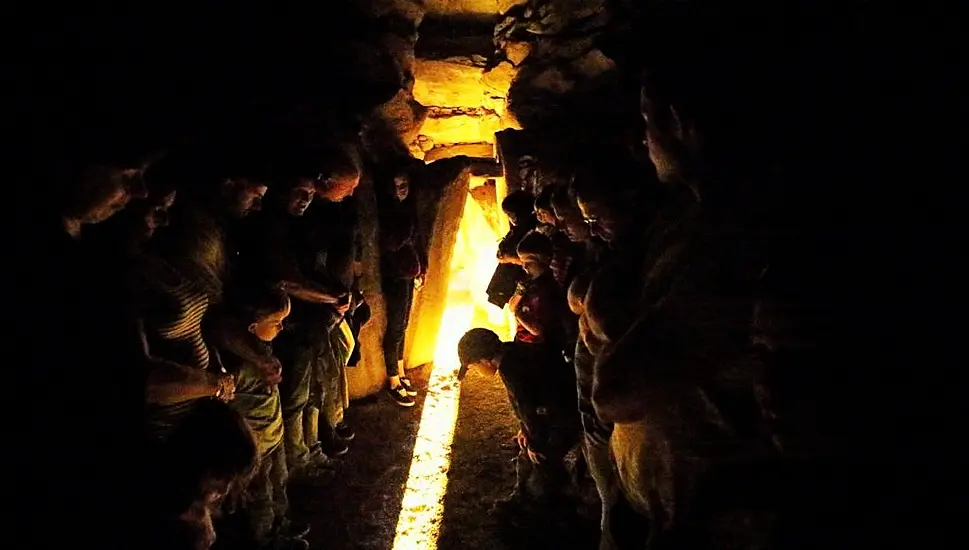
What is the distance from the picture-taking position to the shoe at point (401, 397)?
7.02m

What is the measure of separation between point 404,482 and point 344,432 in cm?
108

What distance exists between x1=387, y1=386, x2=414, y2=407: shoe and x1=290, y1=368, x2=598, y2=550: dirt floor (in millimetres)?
99

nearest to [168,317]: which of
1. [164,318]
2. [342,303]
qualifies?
[164,318]

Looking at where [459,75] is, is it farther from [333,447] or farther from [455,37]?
[333,447]

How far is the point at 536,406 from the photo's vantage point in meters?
4.83

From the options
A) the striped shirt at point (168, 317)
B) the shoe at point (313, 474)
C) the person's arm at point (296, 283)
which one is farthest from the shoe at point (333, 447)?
the striped shirt at point (168, 317)

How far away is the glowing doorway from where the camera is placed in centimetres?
494

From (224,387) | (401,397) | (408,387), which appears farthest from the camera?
(408,387)

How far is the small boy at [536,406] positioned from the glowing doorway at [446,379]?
2.84ft

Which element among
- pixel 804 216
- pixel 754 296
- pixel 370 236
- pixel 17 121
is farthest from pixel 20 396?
pixel 370 236

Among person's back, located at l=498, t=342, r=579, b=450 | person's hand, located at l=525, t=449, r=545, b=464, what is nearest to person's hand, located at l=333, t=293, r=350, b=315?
person's back, located at l=498, t=342, r=579, b=450

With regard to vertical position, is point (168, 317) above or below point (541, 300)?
below

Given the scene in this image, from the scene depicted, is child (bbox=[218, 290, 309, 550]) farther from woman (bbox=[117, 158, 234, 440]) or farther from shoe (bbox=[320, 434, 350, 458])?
shoe (bbox=[320, 434, 350, 458])

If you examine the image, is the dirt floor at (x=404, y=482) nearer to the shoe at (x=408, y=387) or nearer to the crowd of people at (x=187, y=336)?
the shoe at (x=408, y=387)
